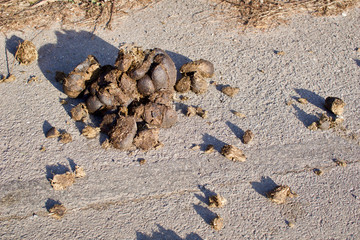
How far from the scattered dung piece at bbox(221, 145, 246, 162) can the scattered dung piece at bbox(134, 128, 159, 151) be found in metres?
0.79

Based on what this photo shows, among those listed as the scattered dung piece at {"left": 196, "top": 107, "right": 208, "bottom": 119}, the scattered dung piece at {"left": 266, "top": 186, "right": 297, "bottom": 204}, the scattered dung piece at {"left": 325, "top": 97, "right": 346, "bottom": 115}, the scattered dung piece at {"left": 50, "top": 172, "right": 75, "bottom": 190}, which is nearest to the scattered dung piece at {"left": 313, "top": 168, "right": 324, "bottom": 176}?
the scattered dung piece at {"left": 266, "top": 186, "right": 297, "bottom": 204}

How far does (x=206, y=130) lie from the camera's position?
416 centimetres

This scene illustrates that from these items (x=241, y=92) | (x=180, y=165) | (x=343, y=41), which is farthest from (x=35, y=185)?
(x=343, y=41)

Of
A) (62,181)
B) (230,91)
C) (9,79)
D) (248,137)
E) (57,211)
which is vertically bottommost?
(248,137)

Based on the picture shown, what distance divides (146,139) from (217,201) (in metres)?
1.04

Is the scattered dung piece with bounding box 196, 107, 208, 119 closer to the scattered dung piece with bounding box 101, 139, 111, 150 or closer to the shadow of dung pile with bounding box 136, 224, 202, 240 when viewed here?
the scattered dung piece with bounding box 101, 139, 111, 150

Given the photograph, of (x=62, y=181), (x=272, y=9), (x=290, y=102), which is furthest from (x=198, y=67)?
(x=272, y=9)

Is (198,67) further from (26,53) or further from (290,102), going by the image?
(26,53)

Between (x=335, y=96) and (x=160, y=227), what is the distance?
9.70 feet

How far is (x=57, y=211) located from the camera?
3.33m

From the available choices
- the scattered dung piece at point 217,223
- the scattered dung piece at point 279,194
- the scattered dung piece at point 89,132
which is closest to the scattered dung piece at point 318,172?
the scattered dung piece at point 279,194

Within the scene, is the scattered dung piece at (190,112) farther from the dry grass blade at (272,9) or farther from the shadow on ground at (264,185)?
the dry grass blade at (272,9)

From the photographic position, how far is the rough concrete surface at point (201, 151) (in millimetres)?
3342

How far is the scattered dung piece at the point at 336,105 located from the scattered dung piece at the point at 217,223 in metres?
2.14
